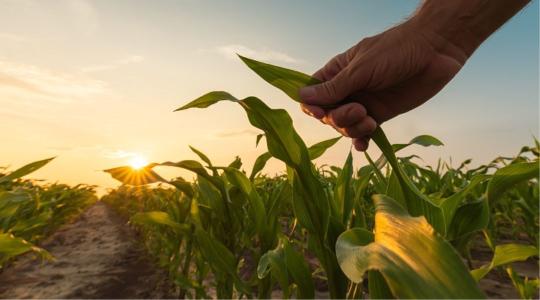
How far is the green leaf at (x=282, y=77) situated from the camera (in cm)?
73

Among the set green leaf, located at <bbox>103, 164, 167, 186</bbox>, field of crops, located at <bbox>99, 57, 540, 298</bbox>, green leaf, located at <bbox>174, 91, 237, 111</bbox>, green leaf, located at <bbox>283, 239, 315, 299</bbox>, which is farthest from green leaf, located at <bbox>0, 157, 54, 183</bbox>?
green leaf, located at <bbox>283, 239, 315, 299</bbox>

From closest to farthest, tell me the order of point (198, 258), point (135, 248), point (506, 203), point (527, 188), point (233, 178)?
point (233, 178)
point (198, 258)
point (527, 188)
point (506, 203)
point (135, 248)

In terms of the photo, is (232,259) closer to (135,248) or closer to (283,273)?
(283,273)

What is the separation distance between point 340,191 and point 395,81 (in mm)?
271

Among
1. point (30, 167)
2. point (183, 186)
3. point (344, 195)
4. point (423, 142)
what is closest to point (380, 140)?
point (344, 195)

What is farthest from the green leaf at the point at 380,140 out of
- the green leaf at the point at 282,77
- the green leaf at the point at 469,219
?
the green leaf at the point at 469,219

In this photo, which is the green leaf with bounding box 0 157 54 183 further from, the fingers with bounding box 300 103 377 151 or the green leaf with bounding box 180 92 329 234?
the fingers with bounding box 300 103 377 151

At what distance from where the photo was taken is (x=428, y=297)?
293 mm

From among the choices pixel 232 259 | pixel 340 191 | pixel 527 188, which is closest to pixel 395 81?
pixel 340 191

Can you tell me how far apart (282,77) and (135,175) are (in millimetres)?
462

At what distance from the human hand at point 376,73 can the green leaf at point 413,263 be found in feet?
1.43

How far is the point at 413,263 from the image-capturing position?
12.3 inches

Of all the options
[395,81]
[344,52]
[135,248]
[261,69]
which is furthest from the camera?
[135,248]

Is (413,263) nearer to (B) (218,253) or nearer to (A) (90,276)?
(B) (218,253)
